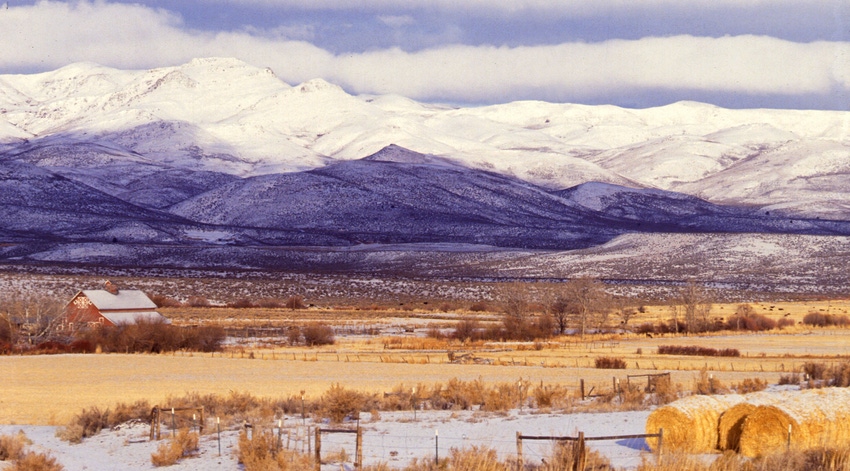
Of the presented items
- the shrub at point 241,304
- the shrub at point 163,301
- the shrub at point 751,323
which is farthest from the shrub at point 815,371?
the shrub at point 163,301

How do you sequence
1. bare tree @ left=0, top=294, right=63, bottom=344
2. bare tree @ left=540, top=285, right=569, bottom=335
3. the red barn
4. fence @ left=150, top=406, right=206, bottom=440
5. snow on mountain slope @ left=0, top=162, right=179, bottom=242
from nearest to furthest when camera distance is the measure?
fence @ left=150, top=406, right=206, bottom=440 → bare tree @ left=0, top=294, right=63, bottom=344 → the red barn → bare tree @ left=540, top=285, right=569, bottom=335 → snow on mountain slope @ left=0, top=162, right=179, bottom=242

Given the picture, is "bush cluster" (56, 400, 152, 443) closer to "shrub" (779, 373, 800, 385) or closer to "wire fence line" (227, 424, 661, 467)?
"wire fence line" (227, 424, 661, 467)

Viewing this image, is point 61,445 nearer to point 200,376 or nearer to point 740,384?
point 200,376

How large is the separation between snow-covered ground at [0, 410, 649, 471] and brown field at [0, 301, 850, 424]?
4.26m

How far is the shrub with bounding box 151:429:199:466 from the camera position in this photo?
19.8 m

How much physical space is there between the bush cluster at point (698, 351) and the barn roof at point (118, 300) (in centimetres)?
2933

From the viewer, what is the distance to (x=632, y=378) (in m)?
31.3

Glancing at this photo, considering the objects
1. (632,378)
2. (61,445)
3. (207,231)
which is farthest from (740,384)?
(207,231)

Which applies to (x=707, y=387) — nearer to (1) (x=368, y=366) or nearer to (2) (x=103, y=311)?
(1) (x=368, y=366)

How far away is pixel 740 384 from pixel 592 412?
235 inches

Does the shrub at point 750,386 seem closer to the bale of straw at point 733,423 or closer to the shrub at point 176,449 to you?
the bale of straw at point 733,423

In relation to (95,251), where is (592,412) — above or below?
below

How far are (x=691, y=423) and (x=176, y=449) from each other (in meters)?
9.45

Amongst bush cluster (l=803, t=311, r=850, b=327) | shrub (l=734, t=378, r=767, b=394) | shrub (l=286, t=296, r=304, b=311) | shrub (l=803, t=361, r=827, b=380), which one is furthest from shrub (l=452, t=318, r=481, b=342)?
shrub (l=286, t=296, r=304, b=311)
